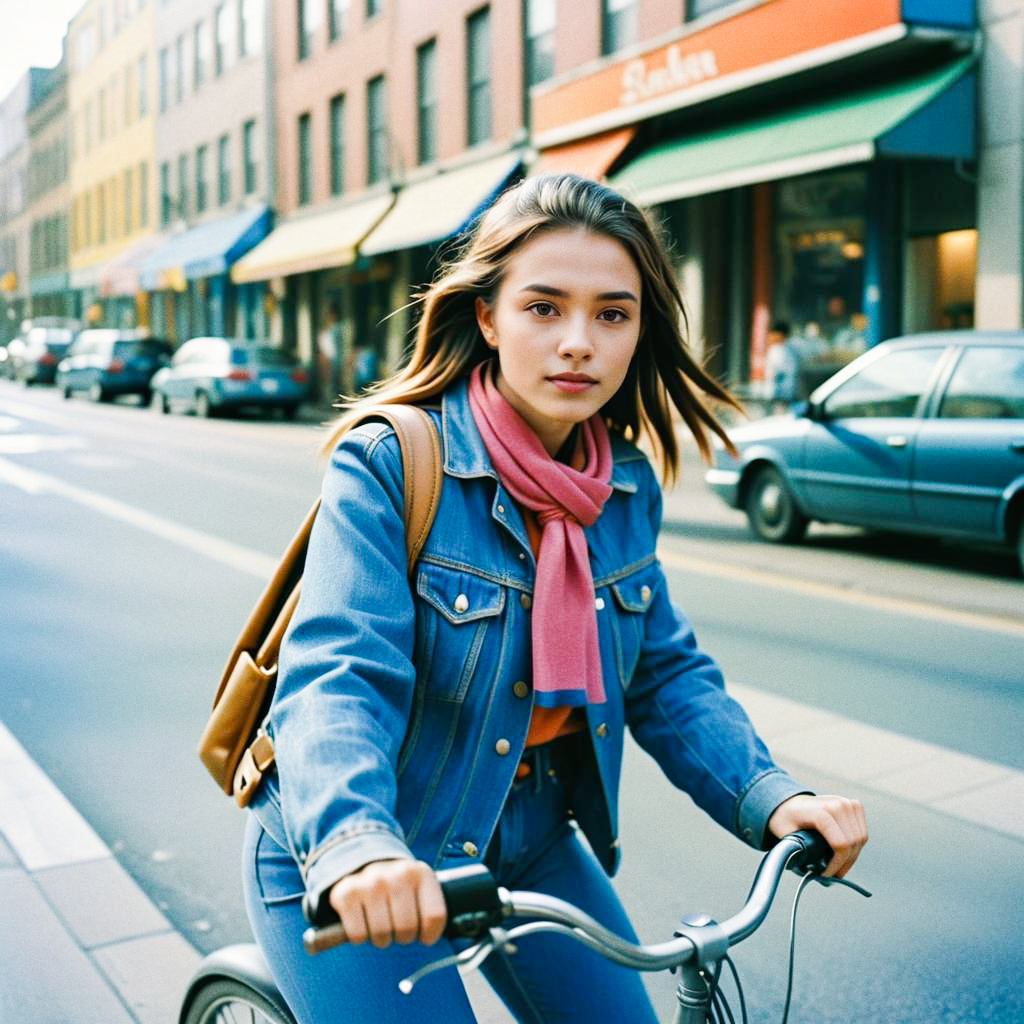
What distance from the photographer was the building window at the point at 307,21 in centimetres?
3356

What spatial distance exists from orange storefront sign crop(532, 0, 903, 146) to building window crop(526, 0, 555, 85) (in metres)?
1.42

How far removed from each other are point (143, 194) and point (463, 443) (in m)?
50.7

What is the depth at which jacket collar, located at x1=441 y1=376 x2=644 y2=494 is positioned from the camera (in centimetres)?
207

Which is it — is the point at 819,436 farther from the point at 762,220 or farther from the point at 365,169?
the point at 365,169

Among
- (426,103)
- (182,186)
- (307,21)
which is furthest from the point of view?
(182,186)

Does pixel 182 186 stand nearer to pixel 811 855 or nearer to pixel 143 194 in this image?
pixel 143 194

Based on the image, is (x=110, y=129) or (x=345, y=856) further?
(x=110, y=129)

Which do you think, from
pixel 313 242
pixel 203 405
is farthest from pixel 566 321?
pixel 313 242

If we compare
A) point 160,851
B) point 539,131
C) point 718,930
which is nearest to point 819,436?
point 160,851

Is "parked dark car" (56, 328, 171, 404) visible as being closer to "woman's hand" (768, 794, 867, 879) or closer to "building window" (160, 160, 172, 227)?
"building window" (160, 160, 172, 227)

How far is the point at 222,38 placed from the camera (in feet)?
132

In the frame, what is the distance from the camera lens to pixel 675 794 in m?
5.09

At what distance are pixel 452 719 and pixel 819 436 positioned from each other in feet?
30.7

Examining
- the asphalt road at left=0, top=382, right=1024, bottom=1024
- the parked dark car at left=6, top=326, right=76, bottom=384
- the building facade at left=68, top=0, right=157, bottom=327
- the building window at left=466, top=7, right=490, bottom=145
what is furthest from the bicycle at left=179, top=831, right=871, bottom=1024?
the building facade at left=68, top=0, right=157, bottom=327
